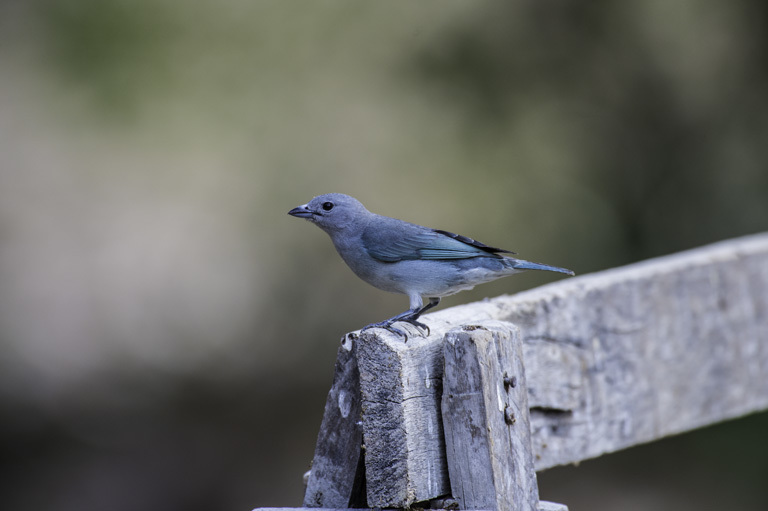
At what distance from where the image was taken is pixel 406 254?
3.21 metres

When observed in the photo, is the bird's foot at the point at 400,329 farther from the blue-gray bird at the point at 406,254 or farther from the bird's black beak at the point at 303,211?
the bird's black beak at the point at 303,211

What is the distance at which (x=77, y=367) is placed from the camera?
6.70 metres

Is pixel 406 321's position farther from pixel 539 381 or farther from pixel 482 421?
pixel 539 381

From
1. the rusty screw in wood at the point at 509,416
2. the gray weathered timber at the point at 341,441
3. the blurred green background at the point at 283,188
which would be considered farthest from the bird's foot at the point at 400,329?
the blurred green background at the point at 283,188

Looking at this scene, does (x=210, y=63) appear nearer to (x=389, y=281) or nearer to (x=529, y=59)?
(x=529, y=59)

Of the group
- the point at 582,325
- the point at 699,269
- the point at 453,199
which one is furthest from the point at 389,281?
the point at 453,199

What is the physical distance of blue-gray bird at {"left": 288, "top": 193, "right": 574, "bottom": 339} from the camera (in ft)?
10.3

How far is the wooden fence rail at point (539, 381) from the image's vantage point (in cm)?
205

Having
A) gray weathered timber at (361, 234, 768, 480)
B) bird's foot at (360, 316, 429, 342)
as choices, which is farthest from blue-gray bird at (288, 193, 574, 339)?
bird's foot at (360, 316, 429, 342)

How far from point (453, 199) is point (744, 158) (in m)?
2.57

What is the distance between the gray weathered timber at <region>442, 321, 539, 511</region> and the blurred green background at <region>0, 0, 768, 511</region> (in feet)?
15.6

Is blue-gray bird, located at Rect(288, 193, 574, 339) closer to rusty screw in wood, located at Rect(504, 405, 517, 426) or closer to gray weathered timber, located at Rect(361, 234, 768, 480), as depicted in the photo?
gray weathered timber, located at Rect(361, 234, 768, 480)

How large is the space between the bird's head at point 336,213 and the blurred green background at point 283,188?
3.45m

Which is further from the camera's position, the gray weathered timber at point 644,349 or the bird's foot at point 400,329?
the gray weathered timber at point 644,349
